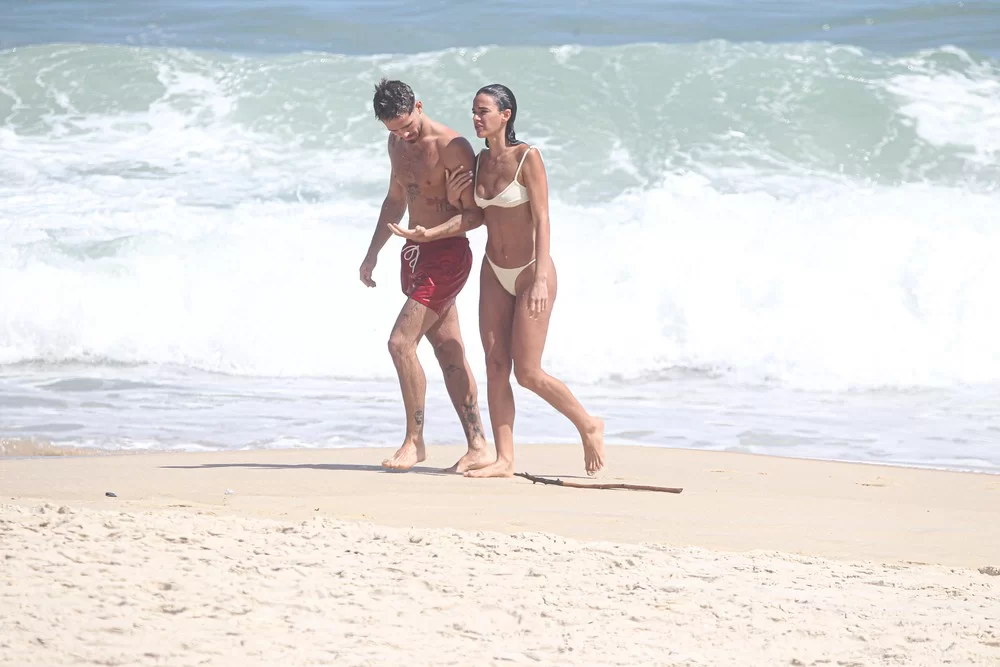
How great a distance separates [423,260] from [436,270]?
71 millimetres

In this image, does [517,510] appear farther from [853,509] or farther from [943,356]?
[943,356]

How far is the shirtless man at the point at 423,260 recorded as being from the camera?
546 cm

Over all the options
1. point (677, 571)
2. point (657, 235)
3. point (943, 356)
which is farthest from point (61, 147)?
point (677, 571)

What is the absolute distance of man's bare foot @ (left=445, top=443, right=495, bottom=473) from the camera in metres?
5.67

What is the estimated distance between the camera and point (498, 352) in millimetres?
5527

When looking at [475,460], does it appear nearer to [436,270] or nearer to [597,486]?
[597,486]

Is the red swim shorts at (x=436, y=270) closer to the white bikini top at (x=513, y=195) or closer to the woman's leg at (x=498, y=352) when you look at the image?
the woman's leg at (x=498, y=352)

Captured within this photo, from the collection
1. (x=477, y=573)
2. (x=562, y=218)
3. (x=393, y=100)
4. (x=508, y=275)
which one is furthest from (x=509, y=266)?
(x=562, y=218)

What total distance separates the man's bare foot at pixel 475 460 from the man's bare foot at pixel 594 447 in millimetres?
453

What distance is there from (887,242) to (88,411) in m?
7.01

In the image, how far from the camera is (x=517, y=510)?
482 centimetres

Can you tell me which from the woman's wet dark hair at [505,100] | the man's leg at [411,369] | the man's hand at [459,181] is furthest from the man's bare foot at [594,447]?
the woman's wet dark hair at [505,100]

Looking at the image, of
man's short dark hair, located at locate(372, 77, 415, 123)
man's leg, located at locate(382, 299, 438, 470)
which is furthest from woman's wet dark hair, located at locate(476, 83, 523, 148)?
man's leg, located at locate(382, 299, 438, 470)

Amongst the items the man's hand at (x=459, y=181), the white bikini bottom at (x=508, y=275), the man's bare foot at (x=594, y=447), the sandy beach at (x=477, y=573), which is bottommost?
the sandy beach at (x=477, y=573)
